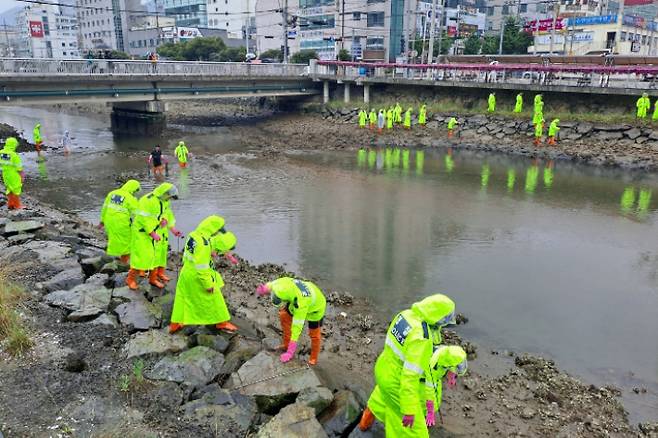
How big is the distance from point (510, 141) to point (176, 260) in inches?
821

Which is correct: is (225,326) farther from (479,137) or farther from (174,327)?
(479,137)

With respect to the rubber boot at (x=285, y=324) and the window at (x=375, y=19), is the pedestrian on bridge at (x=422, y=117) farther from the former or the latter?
the window at (x=375, y=19)

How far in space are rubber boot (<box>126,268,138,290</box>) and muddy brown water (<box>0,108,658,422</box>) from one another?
3.71 m

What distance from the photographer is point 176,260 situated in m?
11.0

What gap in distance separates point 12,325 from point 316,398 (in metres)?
3.97

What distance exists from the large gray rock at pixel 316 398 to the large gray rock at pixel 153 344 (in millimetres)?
1948

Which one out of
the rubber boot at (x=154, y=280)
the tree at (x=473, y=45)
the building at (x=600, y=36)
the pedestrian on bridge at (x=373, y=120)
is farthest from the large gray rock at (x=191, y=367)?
the tree at (x=473, y=45)

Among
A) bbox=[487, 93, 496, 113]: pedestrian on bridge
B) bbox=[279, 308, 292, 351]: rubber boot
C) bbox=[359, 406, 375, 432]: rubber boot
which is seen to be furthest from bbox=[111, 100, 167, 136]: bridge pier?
bbox=[359, 406, 375, 432]: rubber boot

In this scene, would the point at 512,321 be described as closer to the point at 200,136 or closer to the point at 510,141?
the point at 510,141

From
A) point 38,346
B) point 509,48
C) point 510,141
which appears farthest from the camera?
point 509,48

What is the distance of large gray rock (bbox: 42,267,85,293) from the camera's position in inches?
312

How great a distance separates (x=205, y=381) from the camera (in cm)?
593

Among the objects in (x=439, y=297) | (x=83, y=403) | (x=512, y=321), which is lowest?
(x=512, y=321)

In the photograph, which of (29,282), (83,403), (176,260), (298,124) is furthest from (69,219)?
(298,124)
